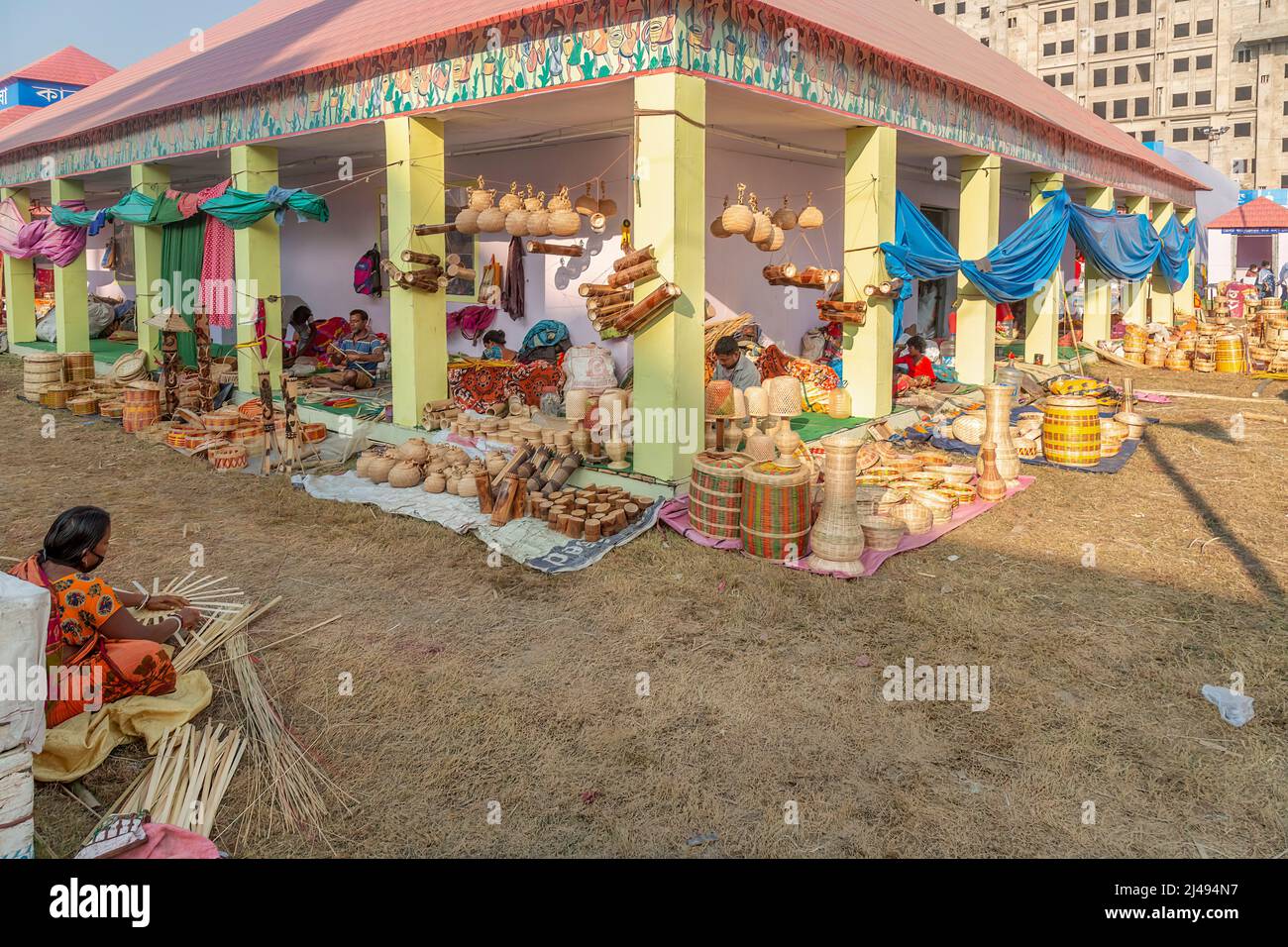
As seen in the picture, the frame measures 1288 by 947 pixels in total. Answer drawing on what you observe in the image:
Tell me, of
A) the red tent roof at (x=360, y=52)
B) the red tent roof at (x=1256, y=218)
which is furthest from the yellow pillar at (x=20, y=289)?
the red tent roof at (x=1256, y=218)

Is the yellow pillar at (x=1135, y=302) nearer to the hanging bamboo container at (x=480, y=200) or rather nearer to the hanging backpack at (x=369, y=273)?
the hanging backpack at (x=369, y=273)

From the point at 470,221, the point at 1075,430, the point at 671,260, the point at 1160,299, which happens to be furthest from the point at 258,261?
the point at 1160,299

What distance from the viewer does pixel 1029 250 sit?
12203mm

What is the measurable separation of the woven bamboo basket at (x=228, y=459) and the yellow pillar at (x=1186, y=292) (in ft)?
68.4

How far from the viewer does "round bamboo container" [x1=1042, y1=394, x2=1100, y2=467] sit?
8.76 meters

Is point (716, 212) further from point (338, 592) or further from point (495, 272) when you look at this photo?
point (338, 592)

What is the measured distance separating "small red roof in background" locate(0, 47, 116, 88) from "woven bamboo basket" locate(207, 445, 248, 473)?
81.6 feet

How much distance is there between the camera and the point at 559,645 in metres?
5.13

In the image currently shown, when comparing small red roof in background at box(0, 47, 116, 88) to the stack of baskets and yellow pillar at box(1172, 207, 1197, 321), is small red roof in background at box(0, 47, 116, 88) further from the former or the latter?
yellow pillar at box(1172, 207, 1197, 321)

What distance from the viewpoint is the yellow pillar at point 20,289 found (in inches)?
654

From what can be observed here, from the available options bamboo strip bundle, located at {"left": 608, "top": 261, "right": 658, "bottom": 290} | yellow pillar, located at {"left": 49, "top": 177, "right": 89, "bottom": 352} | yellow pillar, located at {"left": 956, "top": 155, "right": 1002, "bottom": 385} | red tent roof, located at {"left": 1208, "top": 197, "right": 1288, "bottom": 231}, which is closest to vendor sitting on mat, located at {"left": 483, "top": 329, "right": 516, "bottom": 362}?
bamboo strip bundle, located at {"left": 608, "top": 261, "right": 658, "bottom": 290}

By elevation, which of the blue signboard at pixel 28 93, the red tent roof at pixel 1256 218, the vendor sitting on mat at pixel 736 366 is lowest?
the vendor sitting on mat at pixel 736 366

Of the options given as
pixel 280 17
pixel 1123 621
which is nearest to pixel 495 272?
pixel 280 17
